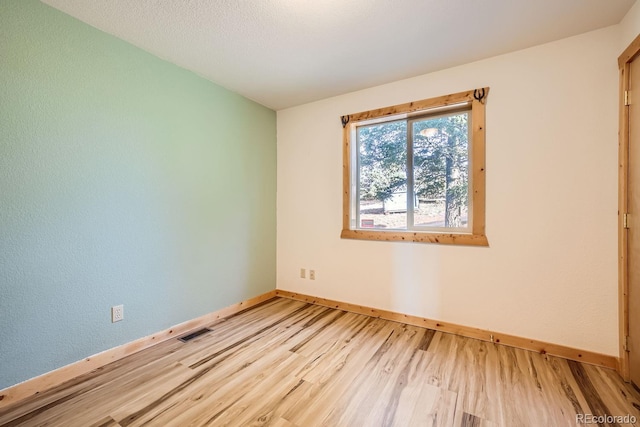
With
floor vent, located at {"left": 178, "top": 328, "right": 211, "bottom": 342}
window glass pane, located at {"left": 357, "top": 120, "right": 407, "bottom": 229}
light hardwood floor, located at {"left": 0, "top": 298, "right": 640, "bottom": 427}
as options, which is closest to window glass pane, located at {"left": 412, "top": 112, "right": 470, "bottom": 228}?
window glass pane, located at {"left": 357, "top": 120, "right": 407, "bottom": 229}

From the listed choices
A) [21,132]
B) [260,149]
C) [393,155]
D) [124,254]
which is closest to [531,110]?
[393,155]

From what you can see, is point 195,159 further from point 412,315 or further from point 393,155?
point 412,315

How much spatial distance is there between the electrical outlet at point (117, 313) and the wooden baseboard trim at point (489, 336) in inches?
74.4

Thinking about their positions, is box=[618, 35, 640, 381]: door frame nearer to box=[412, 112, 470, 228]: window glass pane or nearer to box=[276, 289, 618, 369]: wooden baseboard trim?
box=[276, 289, 618, 369]: wooden baseboard trim

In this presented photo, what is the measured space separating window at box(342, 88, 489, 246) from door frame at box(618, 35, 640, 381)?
772 mm

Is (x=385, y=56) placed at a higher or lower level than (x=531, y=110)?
higher

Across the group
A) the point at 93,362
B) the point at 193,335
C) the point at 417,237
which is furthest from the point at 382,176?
the point at 93,362

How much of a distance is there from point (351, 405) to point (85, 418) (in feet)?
4.72

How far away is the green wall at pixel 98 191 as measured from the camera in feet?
5.03

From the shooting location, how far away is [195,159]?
2469 mm

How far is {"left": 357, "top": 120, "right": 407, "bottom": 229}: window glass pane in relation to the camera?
269cm

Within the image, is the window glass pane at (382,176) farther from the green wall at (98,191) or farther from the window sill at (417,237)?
the green wall at (98,191)

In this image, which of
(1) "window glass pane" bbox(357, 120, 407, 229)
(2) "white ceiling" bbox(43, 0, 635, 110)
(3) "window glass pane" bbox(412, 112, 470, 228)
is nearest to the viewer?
(2) "white ceiling" bbox(43, 0, 635, 110)

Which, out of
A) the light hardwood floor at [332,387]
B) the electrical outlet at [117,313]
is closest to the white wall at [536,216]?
the light hardwood floor at [332,387]
